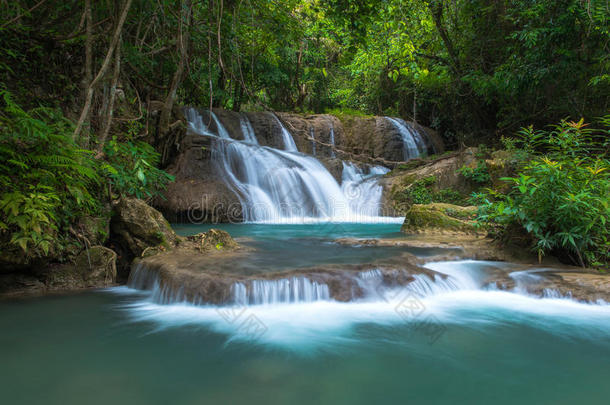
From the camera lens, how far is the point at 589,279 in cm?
370

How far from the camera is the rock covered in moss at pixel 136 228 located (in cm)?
462

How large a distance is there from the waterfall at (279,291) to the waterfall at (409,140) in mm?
12991

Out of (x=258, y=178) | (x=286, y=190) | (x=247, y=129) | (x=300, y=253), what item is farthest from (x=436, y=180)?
(x=300, y=253)

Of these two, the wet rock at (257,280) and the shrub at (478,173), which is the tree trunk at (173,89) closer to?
the wet rock at (257,280)

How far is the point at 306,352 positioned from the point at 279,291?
0.94 metres

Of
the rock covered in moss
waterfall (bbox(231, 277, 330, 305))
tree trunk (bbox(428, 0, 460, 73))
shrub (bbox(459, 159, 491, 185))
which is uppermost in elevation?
tree trunk (bbox(428, 0, 460, 73))

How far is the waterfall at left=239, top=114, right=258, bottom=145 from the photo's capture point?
13565mm

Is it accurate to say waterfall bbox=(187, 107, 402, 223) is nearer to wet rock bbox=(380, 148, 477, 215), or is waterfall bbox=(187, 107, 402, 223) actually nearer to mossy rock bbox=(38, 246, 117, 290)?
wet rock bbox=(380, 148, 477, 215)

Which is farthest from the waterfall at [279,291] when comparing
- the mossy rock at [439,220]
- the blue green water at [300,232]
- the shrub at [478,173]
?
the shrub at [478,173]

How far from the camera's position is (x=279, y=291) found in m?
3.48

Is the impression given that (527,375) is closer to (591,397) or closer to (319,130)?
(591,397)

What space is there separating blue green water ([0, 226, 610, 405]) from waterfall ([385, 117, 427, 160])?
12584 mm

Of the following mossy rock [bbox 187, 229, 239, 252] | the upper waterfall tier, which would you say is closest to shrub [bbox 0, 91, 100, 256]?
mossy rock [bbox 187, 229, 239, 252]

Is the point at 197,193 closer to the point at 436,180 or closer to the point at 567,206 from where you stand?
the point at 436,180
